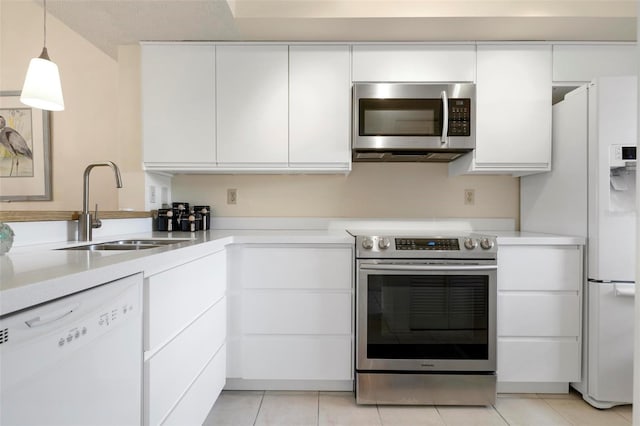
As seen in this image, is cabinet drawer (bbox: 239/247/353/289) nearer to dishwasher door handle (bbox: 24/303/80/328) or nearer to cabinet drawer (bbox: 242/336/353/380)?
cabinet drawer (bbox: 242/336/353/380)

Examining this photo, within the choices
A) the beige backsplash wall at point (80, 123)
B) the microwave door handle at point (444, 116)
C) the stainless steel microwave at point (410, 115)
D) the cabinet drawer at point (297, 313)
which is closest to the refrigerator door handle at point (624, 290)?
the stainless steel microwave at point (410, 115)

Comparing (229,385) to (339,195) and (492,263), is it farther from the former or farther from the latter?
(492,263)

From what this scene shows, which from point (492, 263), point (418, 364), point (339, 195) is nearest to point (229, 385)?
point (418, 364)

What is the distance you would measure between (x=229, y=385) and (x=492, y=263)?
1.63 meters

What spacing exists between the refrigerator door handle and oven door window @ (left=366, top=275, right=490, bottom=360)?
2.13ft

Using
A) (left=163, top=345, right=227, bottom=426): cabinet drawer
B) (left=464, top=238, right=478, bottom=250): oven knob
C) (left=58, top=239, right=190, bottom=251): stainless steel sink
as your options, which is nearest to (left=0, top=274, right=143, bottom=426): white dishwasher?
(left=163, top=345, right=227, bottom=426): cabinet drawer

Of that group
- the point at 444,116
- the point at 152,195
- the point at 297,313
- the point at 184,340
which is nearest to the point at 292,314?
the point at 297,313

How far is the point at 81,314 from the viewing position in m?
0.76

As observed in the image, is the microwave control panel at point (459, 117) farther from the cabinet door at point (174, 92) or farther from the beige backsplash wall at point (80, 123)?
the beige backsplash wall at point (80, 123)

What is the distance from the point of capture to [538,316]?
6.50 feet

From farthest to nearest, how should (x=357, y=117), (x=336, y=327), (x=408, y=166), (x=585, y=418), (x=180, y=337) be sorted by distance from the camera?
(x=408, y=166), (x=357, y=117), (x=336, y=327), (x=585, y=418), (x=180, y=337)

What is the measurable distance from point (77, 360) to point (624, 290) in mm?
2363

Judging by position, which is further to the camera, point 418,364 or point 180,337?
point 418,364

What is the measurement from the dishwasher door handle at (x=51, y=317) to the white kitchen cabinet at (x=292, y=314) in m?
1.25
